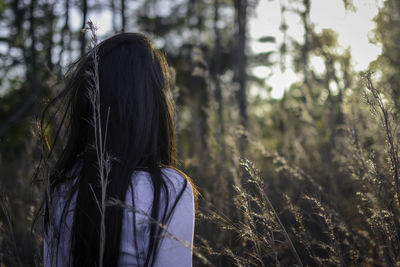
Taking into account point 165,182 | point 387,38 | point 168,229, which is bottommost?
point 168,229

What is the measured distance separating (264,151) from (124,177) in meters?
1.72

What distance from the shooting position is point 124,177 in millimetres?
1119

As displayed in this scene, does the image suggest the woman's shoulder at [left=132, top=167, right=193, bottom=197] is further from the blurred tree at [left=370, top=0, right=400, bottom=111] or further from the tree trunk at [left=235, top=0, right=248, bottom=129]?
the tree trunk at [left=235, top=0, right=248, bottom=129]

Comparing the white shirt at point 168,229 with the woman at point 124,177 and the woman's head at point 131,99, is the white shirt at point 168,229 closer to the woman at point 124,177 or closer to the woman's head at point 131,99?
the woman at point 124,177

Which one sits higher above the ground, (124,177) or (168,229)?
(124,177)

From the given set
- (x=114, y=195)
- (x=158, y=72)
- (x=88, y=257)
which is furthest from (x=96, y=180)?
(x=158, y=72)

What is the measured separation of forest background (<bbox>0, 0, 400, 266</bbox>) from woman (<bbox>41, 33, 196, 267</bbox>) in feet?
0.63

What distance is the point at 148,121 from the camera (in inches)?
48.5

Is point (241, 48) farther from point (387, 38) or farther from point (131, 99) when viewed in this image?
point (131, 99)

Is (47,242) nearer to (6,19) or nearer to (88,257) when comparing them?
(88,257)

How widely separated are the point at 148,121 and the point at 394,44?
12.2 feet

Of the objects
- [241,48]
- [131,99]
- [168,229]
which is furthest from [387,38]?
[168,229]

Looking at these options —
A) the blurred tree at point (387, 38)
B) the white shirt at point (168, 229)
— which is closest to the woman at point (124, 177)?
the white shirt at point (168, 229)

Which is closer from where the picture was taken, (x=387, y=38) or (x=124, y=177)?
(x=124, y=177)
